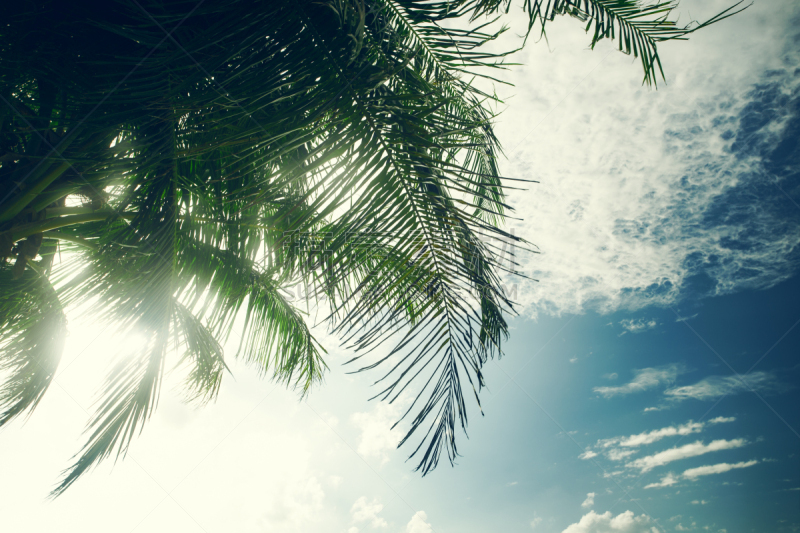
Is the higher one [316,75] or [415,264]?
[316,75]

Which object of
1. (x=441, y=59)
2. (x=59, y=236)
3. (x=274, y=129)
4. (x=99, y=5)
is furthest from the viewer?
(x=59, y=236)

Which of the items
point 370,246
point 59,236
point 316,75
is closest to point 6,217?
point 59,236

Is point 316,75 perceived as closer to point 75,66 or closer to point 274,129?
point 274,129

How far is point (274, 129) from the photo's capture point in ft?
3.84

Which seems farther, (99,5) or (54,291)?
(54,291)

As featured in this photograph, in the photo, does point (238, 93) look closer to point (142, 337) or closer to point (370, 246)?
point (370, 246)

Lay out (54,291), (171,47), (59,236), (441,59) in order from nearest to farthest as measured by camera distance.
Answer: (171,47), (441,59), (59,236), (54,291)

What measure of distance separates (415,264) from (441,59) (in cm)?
120

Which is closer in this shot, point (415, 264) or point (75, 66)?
point (415, 264)

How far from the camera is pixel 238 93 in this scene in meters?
1.20

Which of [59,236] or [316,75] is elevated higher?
[59,236]

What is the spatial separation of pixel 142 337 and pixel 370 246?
1.63m

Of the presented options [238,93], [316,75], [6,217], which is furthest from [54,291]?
[316,75]

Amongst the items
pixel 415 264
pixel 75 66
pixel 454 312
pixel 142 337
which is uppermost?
pixel 75 66
